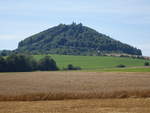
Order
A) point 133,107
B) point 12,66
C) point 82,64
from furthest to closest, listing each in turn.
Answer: point 82,64
point 12,66
point 133,107

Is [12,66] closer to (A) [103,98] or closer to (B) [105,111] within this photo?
(A) [103,98]

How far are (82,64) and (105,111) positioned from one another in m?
77.3

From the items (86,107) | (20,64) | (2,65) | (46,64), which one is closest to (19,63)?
(20,64)

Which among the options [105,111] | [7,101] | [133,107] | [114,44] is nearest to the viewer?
[105,111]

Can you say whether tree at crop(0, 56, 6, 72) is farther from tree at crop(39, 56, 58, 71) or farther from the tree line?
tree at crop(39, 56, 58, 71)

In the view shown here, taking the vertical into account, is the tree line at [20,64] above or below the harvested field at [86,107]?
above

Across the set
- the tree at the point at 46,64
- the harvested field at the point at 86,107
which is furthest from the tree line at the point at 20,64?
the harvested field at the point at 86,107

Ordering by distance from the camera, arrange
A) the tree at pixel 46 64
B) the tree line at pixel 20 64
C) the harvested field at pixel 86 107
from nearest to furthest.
→ the harvested field at pixel 86 107 < the tree line at pixel 20 64 < the tree at pixel 46 64

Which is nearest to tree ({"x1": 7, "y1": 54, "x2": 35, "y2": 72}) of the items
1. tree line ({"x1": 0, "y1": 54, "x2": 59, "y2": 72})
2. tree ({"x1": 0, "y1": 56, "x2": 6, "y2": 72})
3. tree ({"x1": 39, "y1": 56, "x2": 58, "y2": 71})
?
tree line ({"x1": 0, "y1": 54, "x2": 59, "y2": 72})

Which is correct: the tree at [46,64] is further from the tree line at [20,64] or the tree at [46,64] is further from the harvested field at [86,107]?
the harvested field at [86,107]

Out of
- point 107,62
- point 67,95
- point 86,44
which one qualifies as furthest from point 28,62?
point 86,44

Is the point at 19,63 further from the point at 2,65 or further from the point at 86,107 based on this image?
the point at 86,107

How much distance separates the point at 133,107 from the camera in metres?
22.3

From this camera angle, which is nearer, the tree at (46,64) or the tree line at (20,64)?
the tree line at (20,64)
